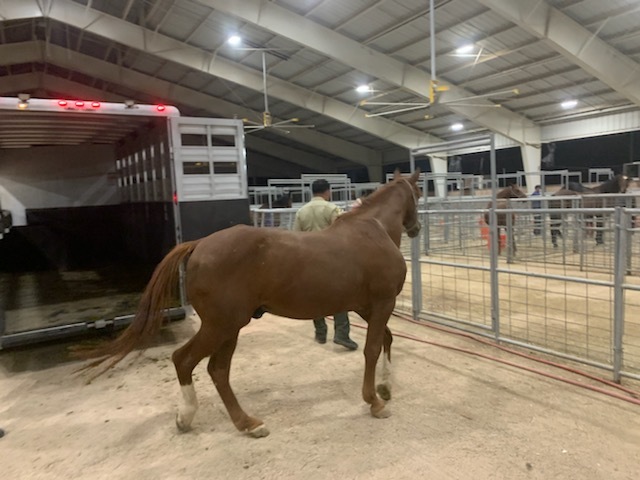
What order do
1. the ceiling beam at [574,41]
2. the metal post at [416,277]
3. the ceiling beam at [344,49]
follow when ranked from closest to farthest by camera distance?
1. the metal post at [416,277]
2. the ceiling beam at [574,41]
3. the ceiling beam at [344,49]

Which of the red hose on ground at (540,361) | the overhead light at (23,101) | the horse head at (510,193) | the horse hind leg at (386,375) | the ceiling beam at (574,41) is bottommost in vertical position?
the red hose on ground at (540,361)

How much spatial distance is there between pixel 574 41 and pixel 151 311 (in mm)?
13337

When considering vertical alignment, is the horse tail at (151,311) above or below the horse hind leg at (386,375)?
above

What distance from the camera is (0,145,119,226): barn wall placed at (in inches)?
334

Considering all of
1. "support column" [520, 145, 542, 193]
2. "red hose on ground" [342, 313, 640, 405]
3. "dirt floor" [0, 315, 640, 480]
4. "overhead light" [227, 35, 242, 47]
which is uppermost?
"overhead light" [227, 35, 242, 47]

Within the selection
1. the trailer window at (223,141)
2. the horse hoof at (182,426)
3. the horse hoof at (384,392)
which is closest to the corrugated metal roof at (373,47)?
the trailer window at (223,141)

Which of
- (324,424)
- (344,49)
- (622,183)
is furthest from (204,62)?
(324,424)

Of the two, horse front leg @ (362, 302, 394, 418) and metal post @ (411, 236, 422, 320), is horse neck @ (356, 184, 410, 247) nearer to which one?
horse front leg @ (362, 302, 394, 418)

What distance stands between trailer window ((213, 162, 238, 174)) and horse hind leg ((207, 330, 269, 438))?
2.41m

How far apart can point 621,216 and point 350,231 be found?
7.45ft

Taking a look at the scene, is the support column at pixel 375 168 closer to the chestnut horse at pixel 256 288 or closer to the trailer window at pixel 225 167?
the trailer window at pixel 225 167

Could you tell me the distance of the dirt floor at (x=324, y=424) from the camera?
104 inches

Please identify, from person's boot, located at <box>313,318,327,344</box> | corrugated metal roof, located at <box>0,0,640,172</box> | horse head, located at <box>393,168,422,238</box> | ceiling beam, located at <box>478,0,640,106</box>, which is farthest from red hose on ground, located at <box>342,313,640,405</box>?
corrugated metal roof, located at <box>0,0,640,172</box>

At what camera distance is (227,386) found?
3.12 meters
